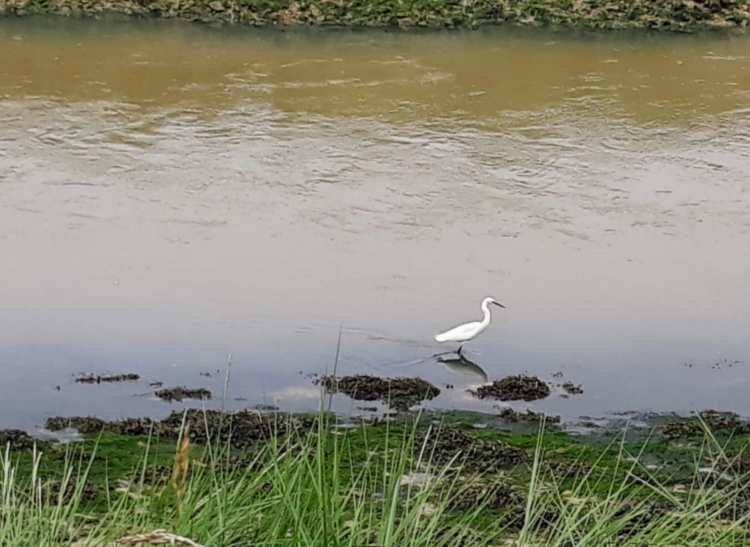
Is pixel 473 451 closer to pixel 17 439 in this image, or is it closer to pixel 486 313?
pixel 486 313

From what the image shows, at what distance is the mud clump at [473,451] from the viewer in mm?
5828

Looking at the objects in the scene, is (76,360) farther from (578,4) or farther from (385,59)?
(578,4)

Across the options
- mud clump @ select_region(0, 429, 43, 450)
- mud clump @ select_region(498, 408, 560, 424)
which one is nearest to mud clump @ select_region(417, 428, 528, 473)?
mud clump @ select_region(498, 408, 560, 424)

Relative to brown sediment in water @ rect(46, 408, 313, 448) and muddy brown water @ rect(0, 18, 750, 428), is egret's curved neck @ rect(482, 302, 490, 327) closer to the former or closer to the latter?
muddy brown water @ rect(0, 18, 750, 428)

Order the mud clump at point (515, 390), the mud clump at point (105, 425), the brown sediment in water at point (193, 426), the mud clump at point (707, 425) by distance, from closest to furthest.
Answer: the brown sediment in water at point (193, 426) < the mud clump at point (105, 425) < the mud clump at point (707, 425) < the mud clump at point (515, 390)

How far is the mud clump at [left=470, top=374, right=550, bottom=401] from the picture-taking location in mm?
6910

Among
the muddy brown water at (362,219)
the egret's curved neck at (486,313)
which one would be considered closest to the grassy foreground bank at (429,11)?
the muddy brown water at (362,219)

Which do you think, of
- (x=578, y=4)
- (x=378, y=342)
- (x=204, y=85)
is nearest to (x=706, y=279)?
(x=378, y=342)

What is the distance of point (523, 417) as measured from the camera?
666 cm

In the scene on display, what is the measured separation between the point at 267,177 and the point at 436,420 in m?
4.96

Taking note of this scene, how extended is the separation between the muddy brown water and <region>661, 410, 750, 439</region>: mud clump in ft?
0.95

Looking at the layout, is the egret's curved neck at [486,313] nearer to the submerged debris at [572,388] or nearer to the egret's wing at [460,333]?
the egret's wing at [460,333]

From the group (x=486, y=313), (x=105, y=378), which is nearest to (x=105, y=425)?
(x=105, y=378)

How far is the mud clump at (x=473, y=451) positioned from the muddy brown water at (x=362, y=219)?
0.68m
